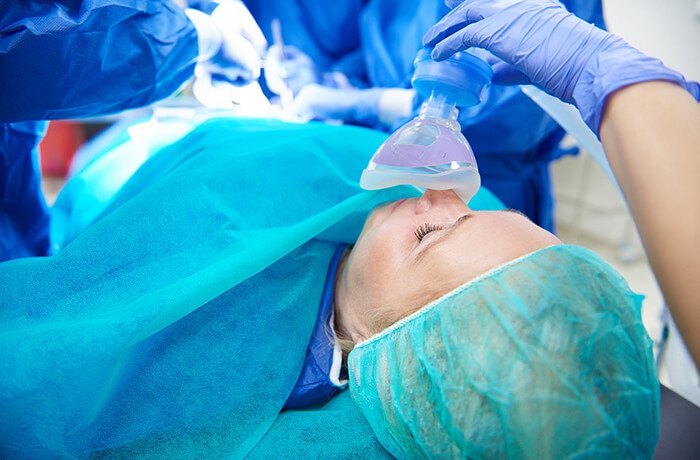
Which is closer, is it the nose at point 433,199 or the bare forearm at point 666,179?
the bare forearm at point 666,179

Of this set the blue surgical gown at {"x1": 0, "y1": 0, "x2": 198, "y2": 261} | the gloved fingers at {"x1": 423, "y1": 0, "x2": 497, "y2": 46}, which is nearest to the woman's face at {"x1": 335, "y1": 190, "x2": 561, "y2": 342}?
the gloved fingers at {"x1": 423, "y1": 0, "x2": 497, "y2": 46}

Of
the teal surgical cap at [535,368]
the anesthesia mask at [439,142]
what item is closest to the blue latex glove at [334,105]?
the anesthesia mask at [439,142]

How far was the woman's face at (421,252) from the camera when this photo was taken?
776 millimetres

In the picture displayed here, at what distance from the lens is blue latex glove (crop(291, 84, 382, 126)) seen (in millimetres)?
1603

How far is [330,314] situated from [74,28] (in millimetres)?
750

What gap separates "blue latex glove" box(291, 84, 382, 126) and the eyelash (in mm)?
797

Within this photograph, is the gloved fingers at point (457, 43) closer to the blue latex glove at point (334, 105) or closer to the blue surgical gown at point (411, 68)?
the blue surgical gown at point (411, 68)

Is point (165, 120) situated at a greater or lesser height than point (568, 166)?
greater

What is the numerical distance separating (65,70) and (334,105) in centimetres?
84

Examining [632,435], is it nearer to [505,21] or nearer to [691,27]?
[505,21]

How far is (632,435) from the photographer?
679 millimetres

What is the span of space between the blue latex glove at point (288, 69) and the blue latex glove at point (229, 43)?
109 mm

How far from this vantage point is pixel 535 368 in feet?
2.17

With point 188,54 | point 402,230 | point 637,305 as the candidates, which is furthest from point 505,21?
point 188,54
